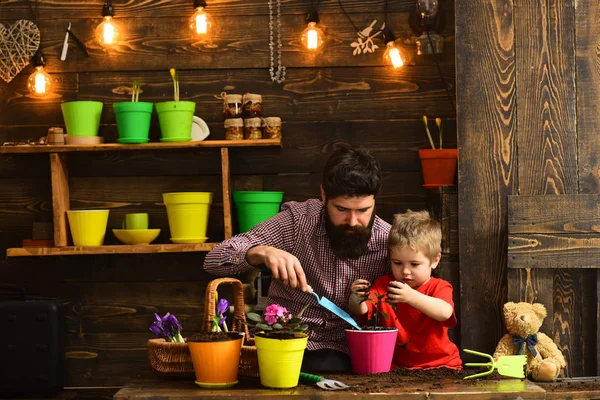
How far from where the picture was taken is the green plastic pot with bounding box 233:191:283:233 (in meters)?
3.55

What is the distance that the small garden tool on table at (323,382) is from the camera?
1922mm

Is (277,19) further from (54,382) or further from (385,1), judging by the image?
(54,382)

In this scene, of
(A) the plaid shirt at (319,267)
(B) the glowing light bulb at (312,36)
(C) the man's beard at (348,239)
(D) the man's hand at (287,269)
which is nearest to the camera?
(D) the man's hand at (287,269)

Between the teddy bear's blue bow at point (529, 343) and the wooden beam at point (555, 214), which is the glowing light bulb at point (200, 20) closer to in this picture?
the wooden beam at point (555, 214)

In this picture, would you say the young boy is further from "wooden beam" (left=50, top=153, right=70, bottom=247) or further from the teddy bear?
"wooden beam" (left=50, top=153, right=70, bottom=247)

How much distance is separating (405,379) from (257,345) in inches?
15.8

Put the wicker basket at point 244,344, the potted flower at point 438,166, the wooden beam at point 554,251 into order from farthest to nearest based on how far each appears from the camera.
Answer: the potted flower at point 438,166, the wooden beam at point 554,251, the wicker basket at point 244,344

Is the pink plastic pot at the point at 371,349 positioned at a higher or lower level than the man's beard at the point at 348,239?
lower

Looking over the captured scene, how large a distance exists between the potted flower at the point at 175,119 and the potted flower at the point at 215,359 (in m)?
1.72

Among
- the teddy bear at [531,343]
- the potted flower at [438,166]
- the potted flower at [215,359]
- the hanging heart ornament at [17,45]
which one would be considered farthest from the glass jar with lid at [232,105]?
the potted flower at [215,359]

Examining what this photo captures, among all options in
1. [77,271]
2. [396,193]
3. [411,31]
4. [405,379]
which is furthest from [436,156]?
[77,271]

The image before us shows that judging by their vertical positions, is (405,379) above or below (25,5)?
below

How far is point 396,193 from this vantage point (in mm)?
3756

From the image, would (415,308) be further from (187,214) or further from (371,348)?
(187,214)
